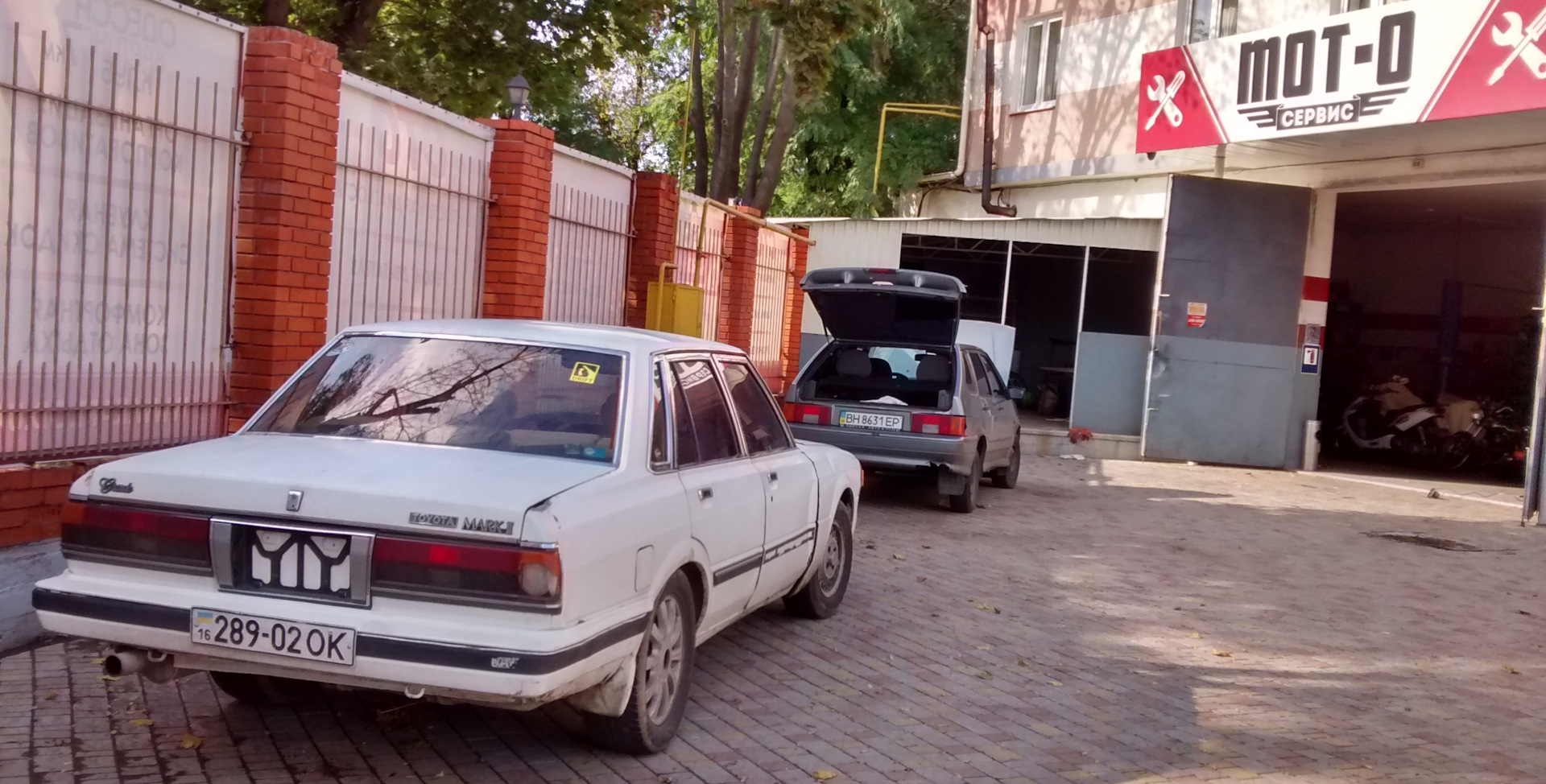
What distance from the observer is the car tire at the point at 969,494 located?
38.1 ft

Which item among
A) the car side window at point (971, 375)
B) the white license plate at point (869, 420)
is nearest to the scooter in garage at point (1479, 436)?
the car side window at point (971, 375)

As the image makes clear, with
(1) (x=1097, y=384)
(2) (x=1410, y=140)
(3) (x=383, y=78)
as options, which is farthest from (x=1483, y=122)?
(3) (x=383, y=78)

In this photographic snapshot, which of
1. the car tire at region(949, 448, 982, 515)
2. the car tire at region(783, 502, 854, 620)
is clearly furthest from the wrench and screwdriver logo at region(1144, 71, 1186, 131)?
the car tire at region(783, 502, 854, 620)

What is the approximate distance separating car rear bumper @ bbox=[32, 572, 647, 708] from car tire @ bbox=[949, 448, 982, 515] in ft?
25.6

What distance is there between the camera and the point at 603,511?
415 centimetres

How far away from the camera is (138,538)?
4.05m

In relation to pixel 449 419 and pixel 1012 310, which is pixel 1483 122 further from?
pixel 1012 310

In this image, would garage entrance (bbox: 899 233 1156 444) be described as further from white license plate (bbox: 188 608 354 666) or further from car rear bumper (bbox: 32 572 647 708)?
white license plate (bbox: 188 608 354 666)

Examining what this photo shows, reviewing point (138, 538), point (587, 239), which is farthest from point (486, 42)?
point (138, 538)

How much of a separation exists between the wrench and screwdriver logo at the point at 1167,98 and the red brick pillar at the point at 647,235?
7067mm

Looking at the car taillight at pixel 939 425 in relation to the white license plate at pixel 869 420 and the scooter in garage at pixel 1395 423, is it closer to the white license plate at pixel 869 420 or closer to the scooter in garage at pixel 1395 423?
the white license plate at pixel 869 420

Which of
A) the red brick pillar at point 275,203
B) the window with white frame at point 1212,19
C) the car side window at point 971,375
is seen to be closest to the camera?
the red brick pillar at point 275,203

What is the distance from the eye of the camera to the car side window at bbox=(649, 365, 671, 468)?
15.5 feet

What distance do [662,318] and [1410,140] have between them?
8.75 m
